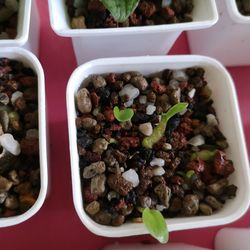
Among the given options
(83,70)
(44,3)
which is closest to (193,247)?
(83,70)

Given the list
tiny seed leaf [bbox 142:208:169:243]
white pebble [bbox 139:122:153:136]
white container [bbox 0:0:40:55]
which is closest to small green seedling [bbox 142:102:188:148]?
white pebble [bbox 139:122:153:136]

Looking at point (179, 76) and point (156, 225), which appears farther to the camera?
point (179, 76)

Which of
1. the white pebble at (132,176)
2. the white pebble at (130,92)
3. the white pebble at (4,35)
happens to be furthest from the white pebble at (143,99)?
the white pebble at (4,35)

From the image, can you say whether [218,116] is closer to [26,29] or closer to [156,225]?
[156,225]

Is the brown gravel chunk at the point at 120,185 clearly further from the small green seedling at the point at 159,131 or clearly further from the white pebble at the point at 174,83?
the white pebble at the point at 174,83

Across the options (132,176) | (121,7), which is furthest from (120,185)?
(121,7)

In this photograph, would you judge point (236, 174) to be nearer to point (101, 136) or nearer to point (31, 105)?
point (101, 136)

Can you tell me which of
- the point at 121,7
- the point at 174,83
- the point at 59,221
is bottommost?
the point at 59,221

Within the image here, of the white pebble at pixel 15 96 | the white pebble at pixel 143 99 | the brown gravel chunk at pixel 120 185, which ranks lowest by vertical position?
the brown gravel chunk at pixel 120 185
